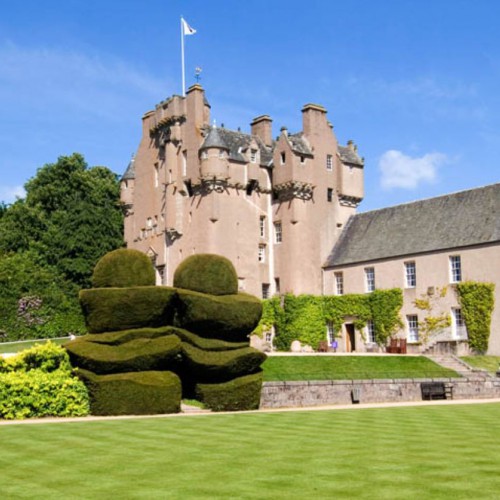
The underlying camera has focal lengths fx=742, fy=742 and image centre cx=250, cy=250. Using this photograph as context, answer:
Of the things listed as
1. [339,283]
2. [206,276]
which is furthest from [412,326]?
[206,276]

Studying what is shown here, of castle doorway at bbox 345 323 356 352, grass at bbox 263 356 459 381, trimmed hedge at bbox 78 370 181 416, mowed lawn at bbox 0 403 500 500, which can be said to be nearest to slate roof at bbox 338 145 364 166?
castle doorway at bbox 345 323 356 352

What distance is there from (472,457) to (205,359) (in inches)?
549

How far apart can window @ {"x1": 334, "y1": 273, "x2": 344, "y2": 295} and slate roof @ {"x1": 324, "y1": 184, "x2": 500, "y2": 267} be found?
758 millimetres

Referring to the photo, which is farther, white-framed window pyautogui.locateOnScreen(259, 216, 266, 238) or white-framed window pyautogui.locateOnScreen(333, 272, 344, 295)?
white-framed window pyautogui.locateOnScreen(259, 216, 266, 238)

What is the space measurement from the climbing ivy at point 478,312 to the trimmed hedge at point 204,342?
19232 mm

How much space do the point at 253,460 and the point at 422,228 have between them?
35100 mm

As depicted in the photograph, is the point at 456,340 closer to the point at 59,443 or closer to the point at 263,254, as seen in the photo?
the point at 263,254

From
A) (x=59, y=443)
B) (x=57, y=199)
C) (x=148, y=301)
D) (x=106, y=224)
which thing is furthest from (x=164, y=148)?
(x=59, y=443)

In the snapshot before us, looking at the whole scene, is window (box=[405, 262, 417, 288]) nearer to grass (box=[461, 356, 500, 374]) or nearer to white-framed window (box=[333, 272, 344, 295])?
white-framed window (box=[333, 272, 344, 295])

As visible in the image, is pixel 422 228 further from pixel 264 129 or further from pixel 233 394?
pixel 233 394

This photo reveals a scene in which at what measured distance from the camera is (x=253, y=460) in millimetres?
11383

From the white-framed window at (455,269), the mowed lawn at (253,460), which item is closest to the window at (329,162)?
the white-framed window at (455,269)

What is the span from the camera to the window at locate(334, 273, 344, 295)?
47.7 metres

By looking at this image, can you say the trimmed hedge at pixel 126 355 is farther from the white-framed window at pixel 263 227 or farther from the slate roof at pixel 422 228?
the white-framed window at pixel 263 227
